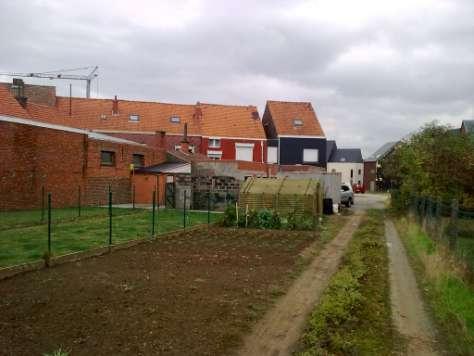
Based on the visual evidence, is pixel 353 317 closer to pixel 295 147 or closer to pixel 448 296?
pixel 448 296

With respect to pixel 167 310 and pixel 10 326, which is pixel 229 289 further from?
pixel 10 326

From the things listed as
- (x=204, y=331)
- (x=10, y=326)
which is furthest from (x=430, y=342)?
(x=10, y=326)

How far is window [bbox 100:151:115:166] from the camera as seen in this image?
30328 mm

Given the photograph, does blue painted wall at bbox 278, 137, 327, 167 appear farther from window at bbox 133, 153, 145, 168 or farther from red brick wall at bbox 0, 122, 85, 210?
red brick wall at bbox 0, 122, 85, 210

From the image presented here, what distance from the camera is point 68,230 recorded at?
16766mm

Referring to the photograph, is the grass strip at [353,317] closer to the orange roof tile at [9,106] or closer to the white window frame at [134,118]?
the orange roof tile at [9,106]

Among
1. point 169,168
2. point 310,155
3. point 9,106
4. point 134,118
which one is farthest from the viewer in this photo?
point 310,155

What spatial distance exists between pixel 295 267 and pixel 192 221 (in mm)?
10504

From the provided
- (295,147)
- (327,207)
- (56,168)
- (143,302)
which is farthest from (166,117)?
(143,302)

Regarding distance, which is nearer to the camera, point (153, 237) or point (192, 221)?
point (153, 237)

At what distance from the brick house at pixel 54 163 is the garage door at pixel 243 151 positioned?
62.0 feet

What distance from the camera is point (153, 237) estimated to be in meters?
15.6

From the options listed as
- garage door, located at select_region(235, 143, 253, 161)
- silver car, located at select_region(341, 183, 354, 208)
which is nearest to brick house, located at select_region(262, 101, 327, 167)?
garage door, located at select_region(235, 143, 253, 161)

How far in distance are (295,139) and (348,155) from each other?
39644 millimetres
